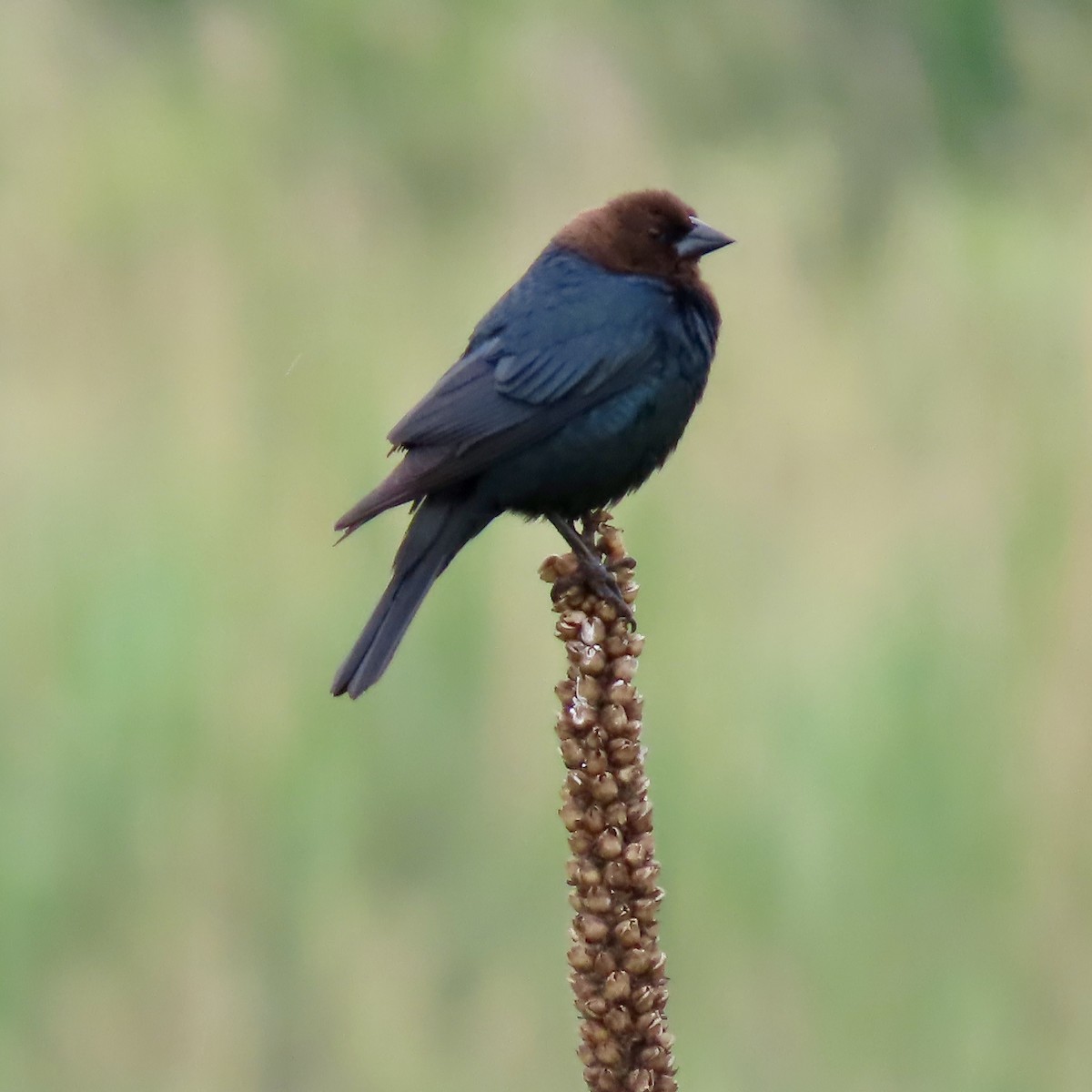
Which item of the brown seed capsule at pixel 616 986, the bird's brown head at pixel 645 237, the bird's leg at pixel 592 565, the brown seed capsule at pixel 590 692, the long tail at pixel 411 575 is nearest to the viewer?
the brown seed capsule at pixel 616 986

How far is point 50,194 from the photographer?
10.1 feet

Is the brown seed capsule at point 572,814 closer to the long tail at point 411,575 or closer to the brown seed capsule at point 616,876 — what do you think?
the brown seed capsule at point 616,876

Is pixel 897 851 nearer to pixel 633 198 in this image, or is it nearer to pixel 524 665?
pixel 524 665

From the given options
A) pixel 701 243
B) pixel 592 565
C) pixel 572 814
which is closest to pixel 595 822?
pixel 572 814

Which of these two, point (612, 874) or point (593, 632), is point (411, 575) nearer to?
point (593, 632)

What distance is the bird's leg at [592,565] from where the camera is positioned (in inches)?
61.6

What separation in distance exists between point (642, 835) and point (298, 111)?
7.12 feet

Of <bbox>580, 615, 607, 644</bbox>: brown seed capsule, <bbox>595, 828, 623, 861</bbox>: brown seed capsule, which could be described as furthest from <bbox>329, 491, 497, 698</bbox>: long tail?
<bbox>595, 828, 623, 861</bbox>: brown seed capsule

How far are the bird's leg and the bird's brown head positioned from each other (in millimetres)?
383

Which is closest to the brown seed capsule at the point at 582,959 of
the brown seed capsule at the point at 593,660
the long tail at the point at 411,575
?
the brown seed capsule at the point at 593,660

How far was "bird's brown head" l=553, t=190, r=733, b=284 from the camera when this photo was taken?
2.35 m

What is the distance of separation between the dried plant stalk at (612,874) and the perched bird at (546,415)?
607 mm

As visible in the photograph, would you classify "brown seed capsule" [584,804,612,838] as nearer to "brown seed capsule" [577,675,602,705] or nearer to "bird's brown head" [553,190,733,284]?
"brown seed capsule" [577,675,602,705]

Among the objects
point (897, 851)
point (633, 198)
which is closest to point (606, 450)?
point (633, 198)
